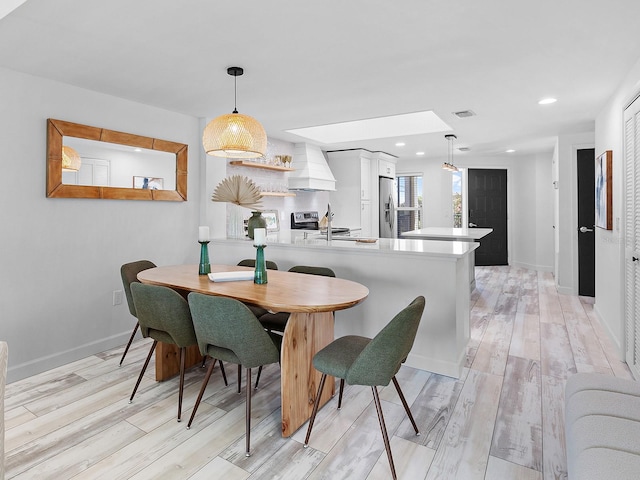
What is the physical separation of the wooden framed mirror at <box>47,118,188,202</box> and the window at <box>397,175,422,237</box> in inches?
217

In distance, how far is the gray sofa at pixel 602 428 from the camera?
113 centimetres

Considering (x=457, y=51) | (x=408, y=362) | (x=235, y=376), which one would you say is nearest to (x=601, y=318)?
(x=408, y=362)

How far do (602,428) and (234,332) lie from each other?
154 cm

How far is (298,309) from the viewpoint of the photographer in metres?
1.88

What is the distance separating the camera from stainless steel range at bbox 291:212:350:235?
19.3 feet

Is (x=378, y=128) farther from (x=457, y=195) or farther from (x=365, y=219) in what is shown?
(x=457, y=195)

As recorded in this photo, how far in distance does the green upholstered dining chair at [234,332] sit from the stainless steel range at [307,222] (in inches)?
153

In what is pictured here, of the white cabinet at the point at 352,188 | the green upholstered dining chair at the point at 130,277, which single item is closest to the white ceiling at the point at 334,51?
the green upholstered dining chair at the point at 130,277

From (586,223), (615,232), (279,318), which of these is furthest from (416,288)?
(586,223)

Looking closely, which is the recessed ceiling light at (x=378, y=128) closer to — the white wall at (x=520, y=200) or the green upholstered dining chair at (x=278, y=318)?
the green upholstered dining chair at (x=278, y=318)

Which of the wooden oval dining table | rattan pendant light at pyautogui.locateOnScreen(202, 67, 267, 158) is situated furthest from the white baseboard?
rattan pendant light at pyautogui.locateOnScreen(202, 67, 267, 158)

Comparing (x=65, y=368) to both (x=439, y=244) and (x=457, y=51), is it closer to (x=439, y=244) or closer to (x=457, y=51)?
(x=439, y=244)

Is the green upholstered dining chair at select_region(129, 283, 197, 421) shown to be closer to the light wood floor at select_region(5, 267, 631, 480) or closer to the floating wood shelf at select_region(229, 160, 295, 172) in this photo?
the light wood floor at select_region(5, 267, 631, 480)

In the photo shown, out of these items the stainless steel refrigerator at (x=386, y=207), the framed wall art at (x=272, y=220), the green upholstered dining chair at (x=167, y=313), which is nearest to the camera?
the green upholstered dining chair at (x=167, y=313)
